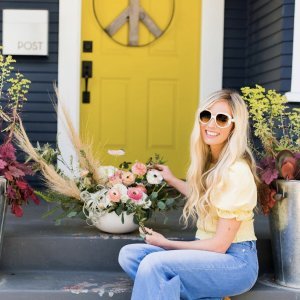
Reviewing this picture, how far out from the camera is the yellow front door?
4559mm

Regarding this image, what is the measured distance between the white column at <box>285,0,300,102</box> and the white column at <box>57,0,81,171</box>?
163 centimetres

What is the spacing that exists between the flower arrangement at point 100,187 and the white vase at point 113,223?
0.03 meters

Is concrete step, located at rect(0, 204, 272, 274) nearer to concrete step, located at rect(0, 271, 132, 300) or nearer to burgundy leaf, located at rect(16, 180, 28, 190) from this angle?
concrete step, located at rect(0, 271, 132, 300)

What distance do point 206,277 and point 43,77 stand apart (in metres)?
2.65

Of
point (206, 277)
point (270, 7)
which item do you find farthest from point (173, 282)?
point (270, 7)

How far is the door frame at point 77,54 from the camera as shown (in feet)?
14.4

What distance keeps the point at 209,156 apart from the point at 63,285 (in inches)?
35.9

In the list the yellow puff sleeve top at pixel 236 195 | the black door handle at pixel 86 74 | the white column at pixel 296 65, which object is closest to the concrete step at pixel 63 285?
the yellow puff sleeve top at pixel 236 195

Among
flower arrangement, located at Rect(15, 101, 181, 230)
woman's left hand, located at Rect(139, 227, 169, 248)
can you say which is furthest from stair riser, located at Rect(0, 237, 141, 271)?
woman's left hand, located at Rect(139, 227, 169, 248)

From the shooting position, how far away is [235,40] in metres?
4.62

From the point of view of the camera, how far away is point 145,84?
4.61 metres

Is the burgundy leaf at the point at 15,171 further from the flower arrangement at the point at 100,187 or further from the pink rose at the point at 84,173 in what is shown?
the pink rose at the point at 84,173

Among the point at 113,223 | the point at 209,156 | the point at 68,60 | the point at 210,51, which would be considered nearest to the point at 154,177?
the point at 113,223

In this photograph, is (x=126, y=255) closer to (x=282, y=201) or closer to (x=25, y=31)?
(x=282, y=201)
